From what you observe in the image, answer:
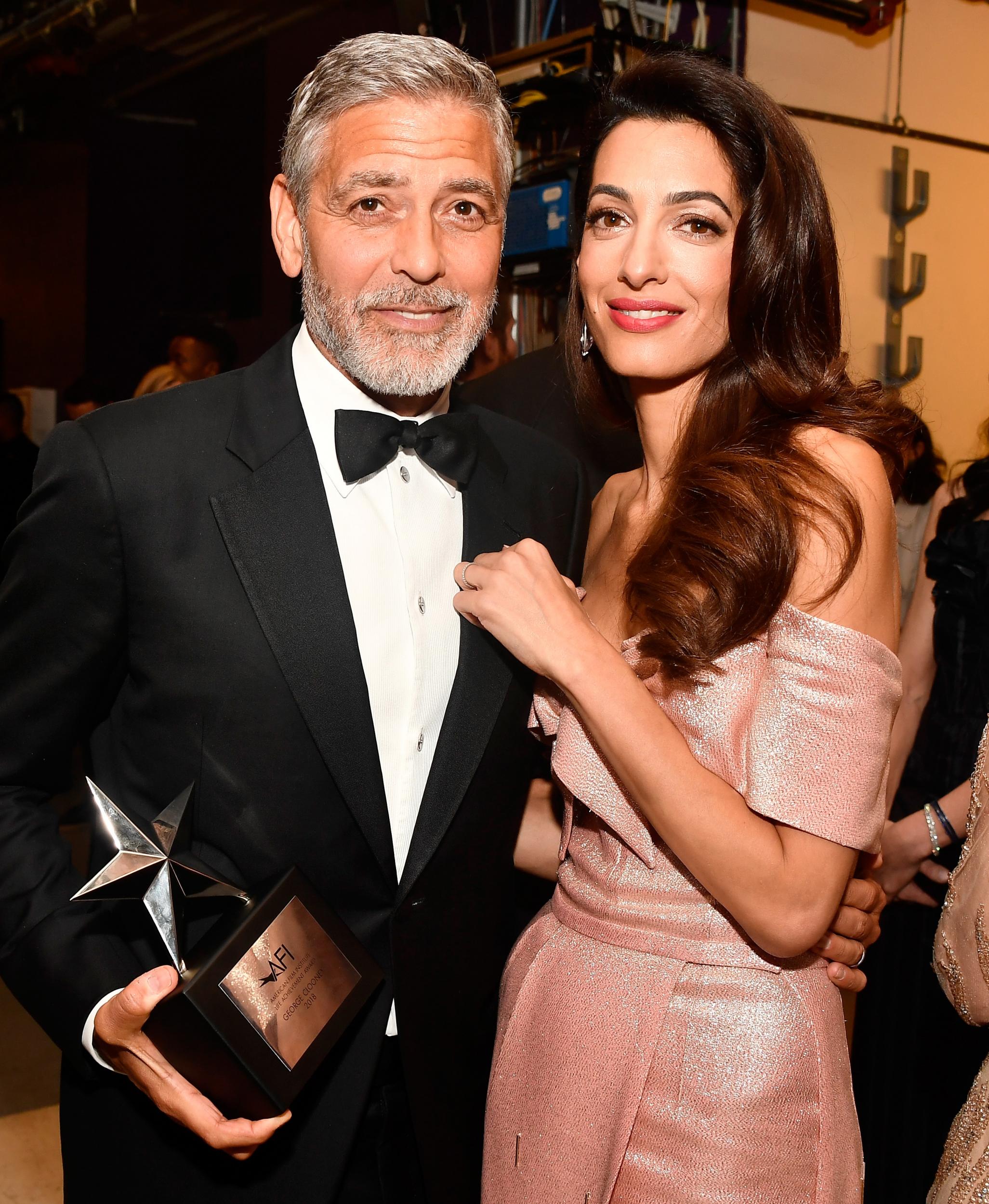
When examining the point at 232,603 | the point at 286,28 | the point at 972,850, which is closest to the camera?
the point at 232,603

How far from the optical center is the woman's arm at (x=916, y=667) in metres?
2.60

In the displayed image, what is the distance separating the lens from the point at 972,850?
1.53 m

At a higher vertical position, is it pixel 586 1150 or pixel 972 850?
pixel 972 850

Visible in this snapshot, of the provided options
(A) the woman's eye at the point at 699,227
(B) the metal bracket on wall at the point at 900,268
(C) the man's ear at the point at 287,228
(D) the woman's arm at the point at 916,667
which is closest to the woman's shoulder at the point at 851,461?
(A) the woman's eye at the point at 699,227

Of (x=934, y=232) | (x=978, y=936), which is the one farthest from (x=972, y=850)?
(x=934, y=232)

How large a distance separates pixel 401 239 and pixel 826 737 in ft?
2.76

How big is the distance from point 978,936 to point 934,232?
15.7ft

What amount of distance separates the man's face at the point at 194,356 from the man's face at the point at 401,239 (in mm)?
4336

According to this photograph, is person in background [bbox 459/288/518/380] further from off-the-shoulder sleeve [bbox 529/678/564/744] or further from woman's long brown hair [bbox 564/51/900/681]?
off-the-shoulder sleeve [bbox 529/678/564/744]

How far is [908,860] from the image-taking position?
2.31 meters

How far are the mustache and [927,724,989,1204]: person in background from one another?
95cm

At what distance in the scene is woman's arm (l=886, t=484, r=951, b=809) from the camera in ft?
8.52

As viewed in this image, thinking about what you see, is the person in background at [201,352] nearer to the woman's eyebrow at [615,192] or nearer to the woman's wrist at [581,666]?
the woman's eyebrow at [615,192]

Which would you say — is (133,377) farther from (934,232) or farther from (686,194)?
(686,194)
